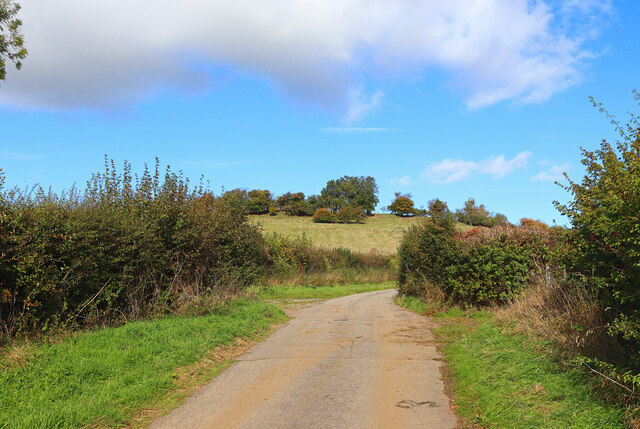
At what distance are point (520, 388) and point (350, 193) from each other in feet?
329

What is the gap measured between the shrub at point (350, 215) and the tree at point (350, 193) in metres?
9.03

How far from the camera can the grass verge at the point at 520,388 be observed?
4977 millimetres

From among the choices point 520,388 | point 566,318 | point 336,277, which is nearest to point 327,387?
point 520,388

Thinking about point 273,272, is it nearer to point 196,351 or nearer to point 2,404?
point 196,351

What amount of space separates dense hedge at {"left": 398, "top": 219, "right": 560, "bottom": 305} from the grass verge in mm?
4100

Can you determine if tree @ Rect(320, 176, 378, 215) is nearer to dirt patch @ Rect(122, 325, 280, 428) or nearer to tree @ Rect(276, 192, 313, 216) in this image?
tree @ Rect(276, 192, 313, 216)

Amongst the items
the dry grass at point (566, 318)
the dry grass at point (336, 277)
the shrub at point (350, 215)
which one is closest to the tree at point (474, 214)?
the shrub at point (350, 215)

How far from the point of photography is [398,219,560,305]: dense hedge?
13836 millimetres

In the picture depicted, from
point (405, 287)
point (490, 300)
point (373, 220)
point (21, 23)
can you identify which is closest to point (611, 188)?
point (490, 300)

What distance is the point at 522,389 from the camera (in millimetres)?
6062

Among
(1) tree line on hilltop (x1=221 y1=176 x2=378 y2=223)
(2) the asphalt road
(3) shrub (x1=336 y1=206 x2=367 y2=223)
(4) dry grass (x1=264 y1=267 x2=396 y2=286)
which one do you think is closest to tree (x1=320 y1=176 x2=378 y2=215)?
(1) tree line on hilltop (x1=221 y1=176 x2=378 y2=223)

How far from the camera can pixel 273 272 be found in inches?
1118

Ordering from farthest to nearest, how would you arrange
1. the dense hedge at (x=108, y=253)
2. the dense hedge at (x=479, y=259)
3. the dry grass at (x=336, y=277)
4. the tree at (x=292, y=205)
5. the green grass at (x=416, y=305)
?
the tree at (x=292, y=205), the dry grass at (x=336, y=277), the green grass at (x=416, y=305), the dense hedge at (x=479, y=259), the dense hedge at (x=108, y=253)

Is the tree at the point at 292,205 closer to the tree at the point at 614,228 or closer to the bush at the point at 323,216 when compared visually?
the bush at the point at 323,216
